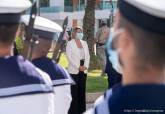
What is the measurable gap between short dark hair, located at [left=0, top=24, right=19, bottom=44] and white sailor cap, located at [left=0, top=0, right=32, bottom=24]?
0.03 metres

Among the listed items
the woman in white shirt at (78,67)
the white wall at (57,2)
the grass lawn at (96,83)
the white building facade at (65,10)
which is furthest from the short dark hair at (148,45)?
the white wall at (57,2)

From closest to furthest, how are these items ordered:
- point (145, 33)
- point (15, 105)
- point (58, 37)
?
point (145, 33) → point (15, 105) → point (58, 37)

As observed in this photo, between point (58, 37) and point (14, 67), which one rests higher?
point (14, 67)

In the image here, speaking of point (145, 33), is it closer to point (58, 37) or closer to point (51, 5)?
point (58, 37)

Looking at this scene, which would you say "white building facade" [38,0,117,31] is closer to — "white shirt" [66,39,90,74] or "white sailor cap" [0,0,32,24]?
"white shirt" [66,39,90,74]

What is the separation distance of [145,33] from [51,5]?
204 ft

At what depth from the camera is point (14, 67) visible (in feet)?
11.7

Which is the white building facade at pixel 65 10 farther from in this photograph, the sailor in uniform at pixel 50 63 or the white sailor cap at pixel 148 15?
the white sailor cap at pixel 148 15

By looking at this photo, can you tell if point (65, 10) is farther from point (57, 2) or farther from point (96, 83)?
point (96, 83)

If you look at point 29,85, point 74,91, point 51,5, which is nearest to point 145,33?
point 29,85

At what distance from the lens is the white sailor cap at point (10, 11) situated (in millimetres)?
3576

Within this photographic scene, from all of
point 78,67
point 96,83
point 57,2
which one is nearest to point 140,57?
point 78,67

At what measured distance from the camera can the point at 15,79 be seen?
3555 millimetres

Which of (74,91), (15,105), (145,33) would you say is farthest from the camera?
(74,91)
